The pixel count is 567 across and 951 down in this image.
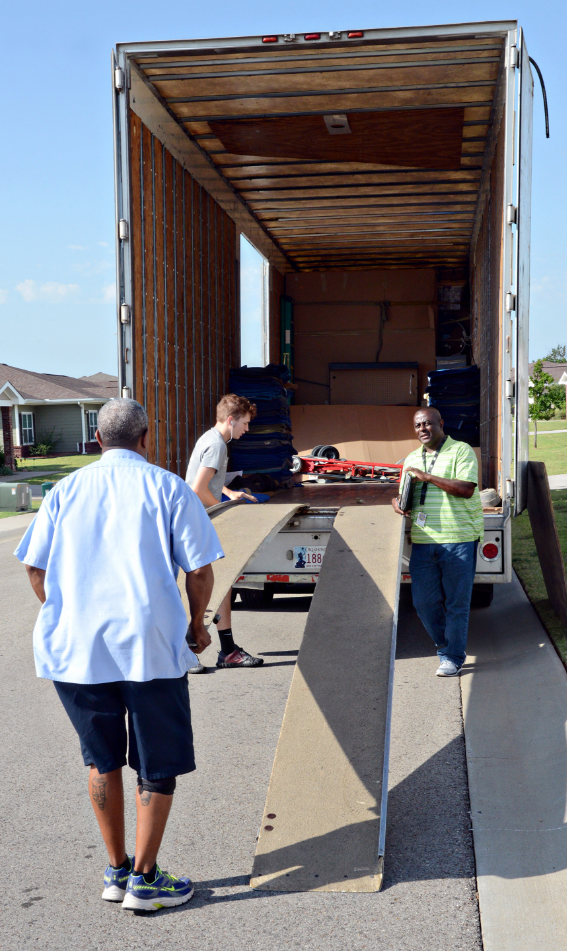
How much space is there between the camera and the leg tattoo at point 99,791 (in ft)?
9.47

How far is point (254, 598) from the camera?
7922 millimetres

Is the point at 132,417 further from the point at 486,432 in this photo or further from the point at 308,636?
the point at 486,432

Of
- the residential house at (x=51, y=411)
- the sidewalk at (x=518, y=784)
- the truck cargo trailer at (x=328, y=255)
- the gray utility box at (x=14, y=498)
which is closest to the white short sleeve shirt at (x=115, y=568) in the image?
the truck cargo trailer at (x=328, y=255)

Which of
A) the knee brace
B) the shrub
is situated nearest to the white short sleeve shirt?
the knee brace

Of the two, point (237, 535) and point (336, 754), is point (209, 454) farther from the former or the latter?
point (336, 754)

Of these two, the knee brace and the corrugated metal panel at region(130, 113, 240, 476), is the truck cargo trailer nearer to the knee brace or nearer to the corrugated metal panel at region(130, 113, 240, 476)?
the corrugated metal panel at region(130, 113, 240, 476)

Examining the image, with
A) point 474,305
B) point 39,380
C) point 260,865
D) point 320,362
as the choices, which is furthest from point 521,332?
point 39,380

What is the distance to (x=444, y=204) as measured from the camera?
9.70 metres

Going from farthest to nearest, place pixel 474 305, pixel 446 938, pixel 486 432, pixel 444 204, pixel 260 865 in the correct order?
1. pixel 474 305
2. pixel 444 204
3. pixel 486 432
4. pixel 260 865
5. pixel 446 938

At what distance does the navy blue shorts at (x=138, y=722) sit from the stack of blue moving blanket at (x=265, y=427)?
596cm

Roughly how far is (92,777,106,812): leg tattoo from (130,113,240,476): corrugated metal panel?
4.08 m

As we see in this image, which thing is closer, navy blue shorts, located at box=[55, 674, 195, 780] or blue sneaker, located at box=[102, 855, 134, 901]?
navy blue shorts, located at box=[55, 674, 195, 780]

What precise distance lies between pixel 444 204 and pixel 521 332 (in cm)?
446

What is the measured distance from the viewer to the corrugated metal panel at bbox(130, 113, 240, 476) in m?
6.70
